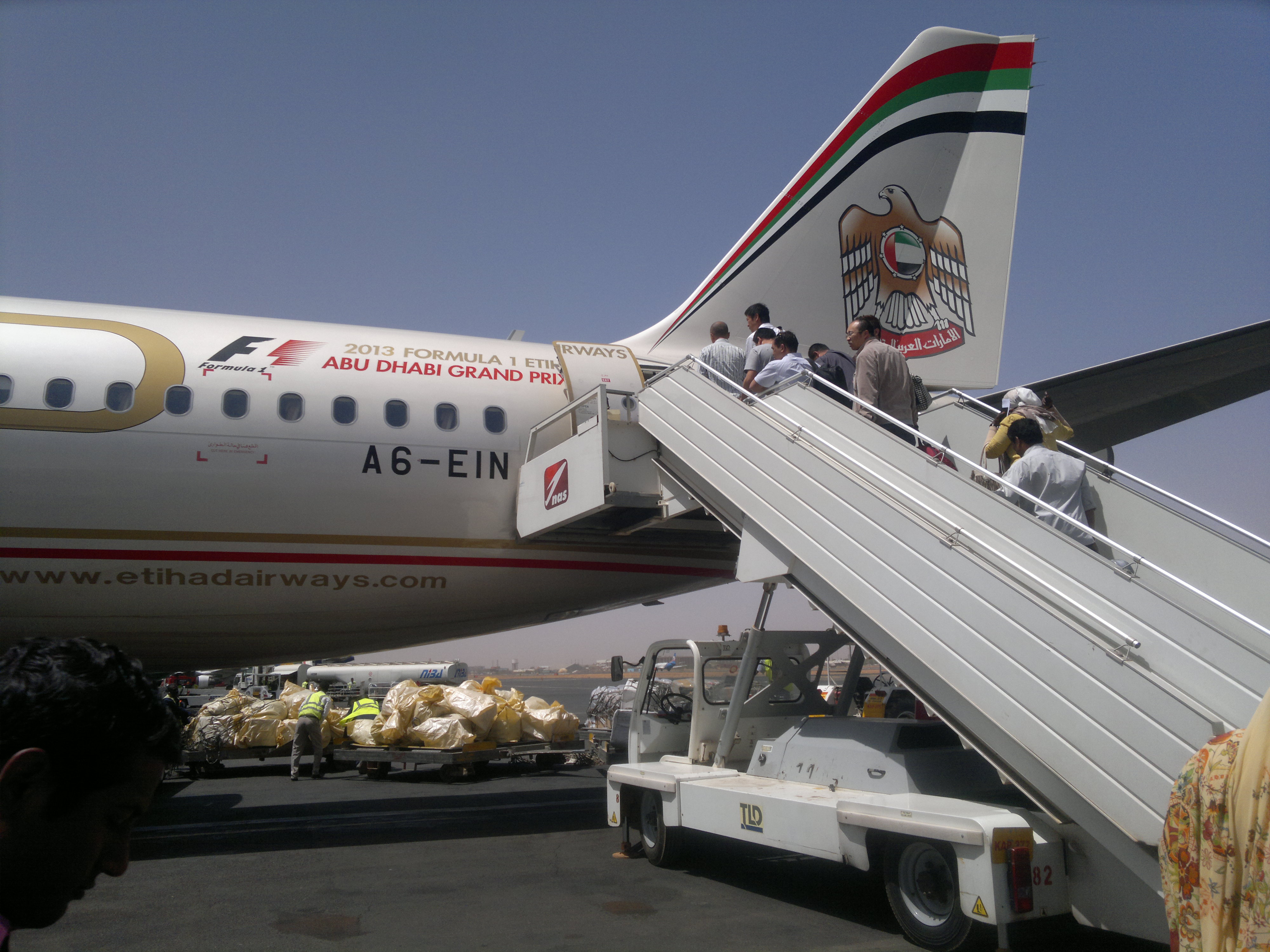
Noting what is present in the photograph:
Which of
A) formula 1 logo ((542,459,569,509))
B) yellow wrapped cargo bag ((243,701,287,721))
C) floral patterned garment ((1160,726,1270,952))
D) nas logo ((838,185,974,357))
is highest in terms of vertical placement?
nas logo ((838,185,974,357))

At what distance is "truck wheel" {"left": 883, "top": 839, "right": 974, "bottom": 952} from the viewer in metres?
5.08

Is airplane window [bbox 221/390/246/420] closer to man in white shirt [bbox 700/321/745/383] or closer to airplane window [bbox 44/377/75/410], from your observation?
airplane window [bbox 44/377/75/410]

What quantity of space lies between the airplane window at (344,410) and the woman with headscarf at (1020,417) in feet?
21.2

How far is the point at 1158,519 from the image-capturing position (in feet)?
22.8

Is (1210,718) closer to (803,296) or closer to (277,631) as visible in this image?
(277,631)

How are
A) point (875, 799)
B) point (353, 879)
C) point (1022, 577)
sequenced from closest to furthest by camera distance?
point (1022, 577) < point (875, 799) < point (353, 879)

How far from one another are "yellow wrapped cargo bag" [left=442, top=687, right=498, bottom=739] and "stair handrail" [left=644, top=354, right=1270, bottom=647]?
7.34 m

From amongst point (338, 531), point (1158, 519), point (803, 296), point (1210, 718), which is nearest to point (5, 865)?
point (1210, 718)

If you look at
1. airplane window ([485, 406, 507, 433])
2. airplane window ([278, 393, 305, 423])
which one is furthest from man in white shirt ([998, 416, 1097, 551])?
airplane window ([278, 393, 305, 423])

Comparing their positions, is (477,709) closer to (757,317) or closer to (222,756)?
(222,756)

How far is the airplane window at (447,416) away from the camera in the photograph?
10195 millimetres

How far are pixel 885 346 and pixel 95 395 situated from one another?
761 cm

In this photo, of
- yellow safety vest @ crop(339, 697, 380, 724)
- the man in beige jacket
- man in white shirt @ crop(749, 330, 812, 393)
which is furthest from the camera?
yellow safety vest @ crop(339, 697, 380, 724)

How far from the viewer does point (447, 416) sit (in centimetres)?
1025
